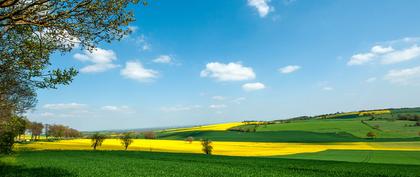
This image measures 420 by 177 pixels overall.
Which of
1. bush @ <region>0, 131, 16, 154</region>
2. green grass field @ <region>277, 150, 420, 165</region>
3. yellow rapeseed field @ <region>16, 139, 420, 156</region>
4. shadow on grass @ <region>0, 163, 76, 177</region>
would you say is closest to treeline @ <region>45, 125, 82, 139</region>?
yellow rapeseed field @ <region>16, 139, 420, 156</region>

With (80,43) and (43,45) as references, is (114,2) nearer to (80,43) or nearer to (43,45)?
(80,43)

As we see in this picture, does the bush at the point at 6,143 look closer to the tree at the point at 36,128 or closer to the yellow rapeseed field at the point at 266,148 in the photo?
the yellow rapeseed field at the point at 266,148

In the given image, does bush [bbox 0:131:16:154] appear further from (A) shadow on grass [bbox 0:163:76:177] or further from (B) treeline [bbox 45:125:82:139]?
(B) treeline [bbox 45:125:82:139]

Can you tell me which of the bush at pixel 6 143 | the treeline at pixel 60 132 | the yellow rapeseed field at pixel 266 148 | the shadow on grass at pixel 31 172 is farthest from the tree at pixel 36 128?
the shadow on grass at pixel 31 172

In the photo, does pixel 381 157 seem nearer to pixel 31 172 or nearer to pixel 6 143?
pixel 31 172

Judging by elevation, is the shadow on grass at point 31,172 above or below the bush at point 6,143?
below

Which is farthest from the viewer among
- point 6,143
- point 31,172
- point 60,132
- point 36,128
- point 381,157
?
point 60,132

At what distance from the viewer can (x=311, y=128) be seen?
121250 mm

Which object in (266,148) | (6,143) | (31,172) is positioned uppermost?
(6,143)

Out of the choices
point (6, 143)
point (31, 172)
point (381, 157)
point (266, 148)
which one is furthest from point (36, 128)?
point (381, 157)

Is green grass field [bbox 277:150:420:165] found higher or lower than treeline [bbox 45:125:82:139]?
lower

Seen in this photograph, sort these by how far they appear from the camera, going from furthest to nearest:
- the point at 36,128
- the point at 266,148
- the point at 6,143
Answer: the point at 36,128, the point at 266,148, the point at 6,143

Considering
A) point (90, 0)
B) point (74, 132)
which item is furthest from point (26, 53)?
point (74, 132)

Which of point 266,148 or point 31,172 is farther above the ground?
point 31,172
